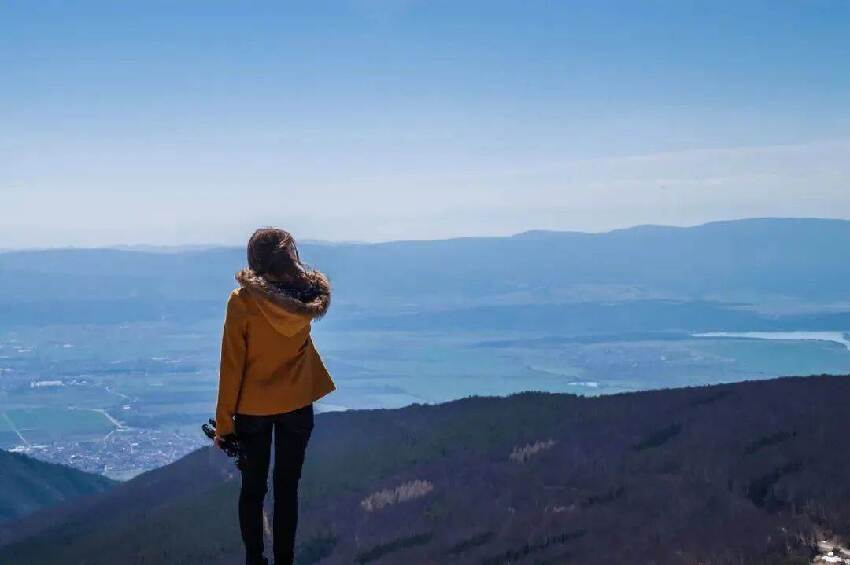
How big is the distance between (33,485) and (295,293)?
69382 mm

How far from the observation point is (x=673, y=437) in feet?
59.3

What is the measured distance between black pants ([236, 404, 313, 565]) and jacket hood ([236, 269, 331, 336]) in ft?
2.92

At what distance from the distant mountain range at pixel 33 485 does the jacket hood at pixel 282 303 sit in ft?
205

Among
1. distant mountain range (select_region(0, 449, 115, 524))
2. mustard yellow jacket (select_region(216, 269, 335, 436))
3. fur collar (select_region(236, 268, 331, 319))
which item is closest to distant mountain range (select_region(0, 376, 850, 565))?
mustard yellow jacket (select_region(216, 269, 335, 436))

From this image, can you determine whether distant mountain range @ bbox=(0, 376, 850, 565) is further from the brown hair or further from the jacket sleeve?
the brown hair

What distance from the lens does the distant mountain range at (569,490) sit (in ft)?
38.5

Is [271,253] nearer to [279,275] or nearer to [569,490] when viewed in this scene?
[279,275]

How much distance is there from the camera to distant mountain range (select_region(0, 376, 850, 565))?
1175cm

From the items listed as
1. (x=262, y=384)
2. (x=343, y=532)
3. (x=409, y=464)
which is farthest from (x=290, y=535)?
(x=409, y=464)

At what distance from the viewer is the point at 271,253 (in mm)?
8969

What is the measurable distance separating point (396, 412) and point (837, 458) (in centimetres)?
2074

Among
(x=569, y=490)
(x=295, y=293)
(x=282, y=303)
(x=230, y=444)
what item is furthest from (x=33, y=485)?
(x=282, y=303)

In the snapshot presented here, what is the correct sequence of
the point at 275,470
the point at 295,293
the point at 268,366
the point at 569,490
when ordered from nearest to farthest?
the point at 268,366, the point at 295,293, the point at 275,470, the point at 569,490

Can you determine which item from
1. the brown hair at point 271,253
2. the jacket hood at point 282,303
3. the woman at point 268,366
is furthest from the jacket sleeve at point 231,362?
the brown hair at point 271,253
